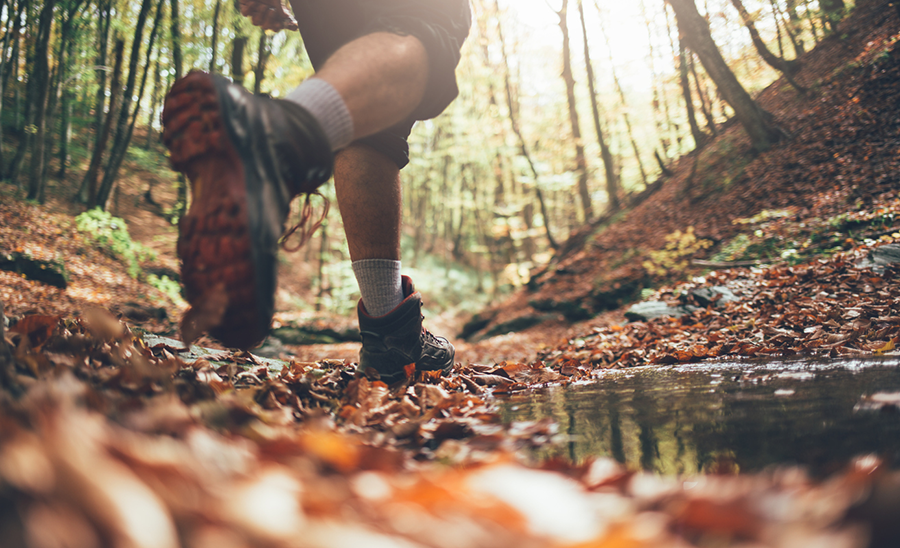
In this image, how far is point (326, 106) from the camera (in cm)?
126

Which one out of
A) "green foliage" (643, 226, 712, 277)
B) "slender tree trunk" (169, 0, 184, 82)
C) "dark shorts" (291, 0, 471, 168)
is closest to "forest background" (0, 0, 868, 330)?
"slender tree trunk" (169, 0, 184, 82)

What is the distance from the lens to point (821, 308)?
2.91 meters

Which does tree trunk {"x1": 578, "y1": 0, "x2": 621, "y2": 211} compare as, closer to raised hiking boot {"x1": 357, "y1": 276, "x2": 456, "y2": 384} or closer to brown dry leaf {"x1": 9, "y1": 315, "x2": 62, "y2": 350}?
raised hiking boot {"x1": 357, "y1": 276, "x2": 456, "y2": 384}

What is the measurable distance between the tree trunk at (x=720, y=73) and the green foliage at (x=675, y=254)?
293cm

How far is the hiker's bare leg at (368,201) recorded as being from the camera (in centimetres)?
190

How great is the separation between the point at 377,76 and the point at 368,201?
0.62 meters

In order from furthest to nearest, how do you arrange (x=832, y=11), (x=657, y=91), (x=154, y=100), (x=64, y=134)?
1. (x=154, y=100)
2. (x=657, y=91)
3. (x=64, y=134)
4. (x=832, y=11)

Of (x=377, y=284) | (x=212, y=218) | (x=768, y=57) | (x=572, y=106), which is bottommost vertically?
(x=377, y=284)

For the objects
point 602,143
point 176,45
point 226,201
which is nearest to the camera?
point 226,201

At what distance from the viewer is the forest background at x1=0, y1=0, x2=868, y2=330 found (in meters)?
11.9

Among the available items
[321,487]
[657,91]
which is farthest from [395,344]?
[657,91]

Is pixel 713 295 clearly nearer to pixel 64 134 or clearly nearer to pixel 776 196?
pixel 776 196

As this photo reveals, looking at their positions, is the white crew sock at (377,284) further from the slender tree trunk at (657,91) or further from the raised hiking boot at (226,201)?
the slender tree trunk at (657,91)

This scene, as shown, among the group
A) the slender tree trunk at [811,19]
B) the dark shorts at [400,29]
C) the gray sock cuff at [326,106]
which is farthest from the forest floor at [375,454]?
the slender tree trunk at [811,19]
